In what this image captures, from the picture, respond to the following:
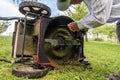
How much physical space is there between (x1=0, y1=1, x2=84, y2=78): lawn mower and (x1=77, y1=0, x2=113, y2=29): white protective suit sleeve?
81cm

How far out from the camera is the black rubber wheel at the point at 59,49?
3719 mm

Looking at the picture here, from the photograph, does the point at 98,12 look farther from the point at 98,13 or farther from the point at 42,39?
the point at 42,39

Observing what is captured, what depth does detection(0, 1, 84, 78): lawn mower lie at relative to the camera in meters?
3.45

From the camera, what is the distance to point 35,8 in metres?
3.66

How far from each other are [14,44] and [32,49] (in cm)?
31

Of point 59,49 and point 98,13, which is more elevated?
point 98,13

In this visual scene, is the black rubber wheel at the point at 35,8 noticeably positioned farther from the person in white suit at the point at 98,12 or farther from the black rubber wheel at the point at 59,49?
the person in white suit at the point at 98,12

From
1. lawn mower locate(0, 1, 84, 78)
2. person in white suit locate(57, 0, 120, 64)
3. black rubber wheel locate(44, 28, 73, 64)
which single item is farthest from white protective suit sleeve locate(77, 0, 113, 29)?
black rubber wheel locate(44, 28, 73, 64)

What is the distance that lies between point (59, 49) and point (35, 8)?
0.76 metres

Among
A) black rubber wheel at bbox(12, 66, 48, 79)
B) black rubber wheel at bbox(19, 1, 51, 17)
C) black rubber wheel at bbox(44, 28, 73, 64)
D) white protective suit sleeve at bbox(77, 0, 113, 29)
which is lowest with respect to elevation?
black rubber wheel at bbox(12, 66, 48, 79)

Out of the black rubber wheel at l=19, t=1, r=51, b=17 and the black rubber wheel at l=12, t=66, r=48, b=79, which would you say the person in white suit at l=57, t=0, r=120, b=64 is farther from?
the black rubber wheel at l=12, t=66, r=48, b=79

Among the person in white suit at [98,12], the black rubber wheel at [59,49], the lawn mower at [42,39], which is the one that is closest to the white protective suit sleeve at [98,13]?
the person in white suit at [98,12]

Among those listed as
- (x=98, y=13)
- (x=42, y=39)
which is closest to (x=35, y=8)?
(x=42, y=39)

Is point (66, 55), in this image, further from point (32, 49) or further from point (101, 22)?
point (101, 22)
